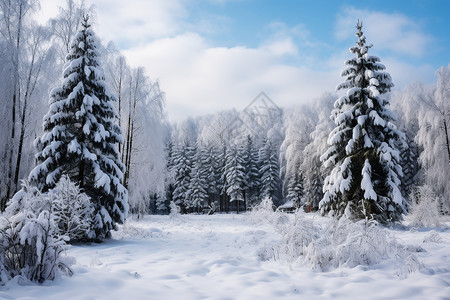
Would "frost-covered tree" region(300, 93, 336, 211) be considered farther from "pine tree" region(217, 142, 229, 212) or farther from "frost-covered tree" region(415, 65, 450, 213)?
"pine tree" region(217, 142, 229, 212)

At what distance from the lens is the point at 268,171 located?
4116cm

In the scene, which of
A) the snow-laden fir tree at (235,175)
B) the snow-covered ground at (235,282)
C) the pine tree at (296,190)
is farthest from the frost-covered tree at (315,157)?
the snow-covered ground at (235,282)

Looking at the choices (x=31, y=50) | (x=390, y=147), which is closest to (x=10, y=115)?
(x=31, y=50)

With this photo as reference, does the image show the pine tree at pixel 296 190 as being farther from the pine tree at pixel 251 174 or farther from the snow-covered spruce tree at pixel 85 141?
the snow-covered spruce tree at pixel 85 141

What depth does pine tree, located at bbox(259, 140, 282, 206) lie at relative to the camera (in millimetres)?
40531

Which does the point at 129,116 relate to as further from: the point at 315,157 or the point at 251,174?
the point at 251,174

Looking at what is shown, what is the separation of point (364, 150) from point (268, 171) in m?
27.9

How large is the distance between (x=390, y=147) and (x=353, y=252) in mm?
9739

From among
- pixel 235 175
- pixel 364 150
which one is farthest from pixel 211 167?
pixel 364 150

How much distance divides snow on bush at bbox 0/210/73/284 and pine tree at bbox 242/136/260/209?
1489 inches

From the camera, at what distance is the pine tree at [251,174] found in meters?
42.3

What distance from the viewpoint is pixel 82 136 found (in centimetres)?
991

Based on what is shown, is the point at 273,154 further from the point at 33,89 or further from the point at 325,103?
the point at 33,89

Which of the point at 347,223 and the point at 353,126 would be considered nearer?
the point at 347,223
